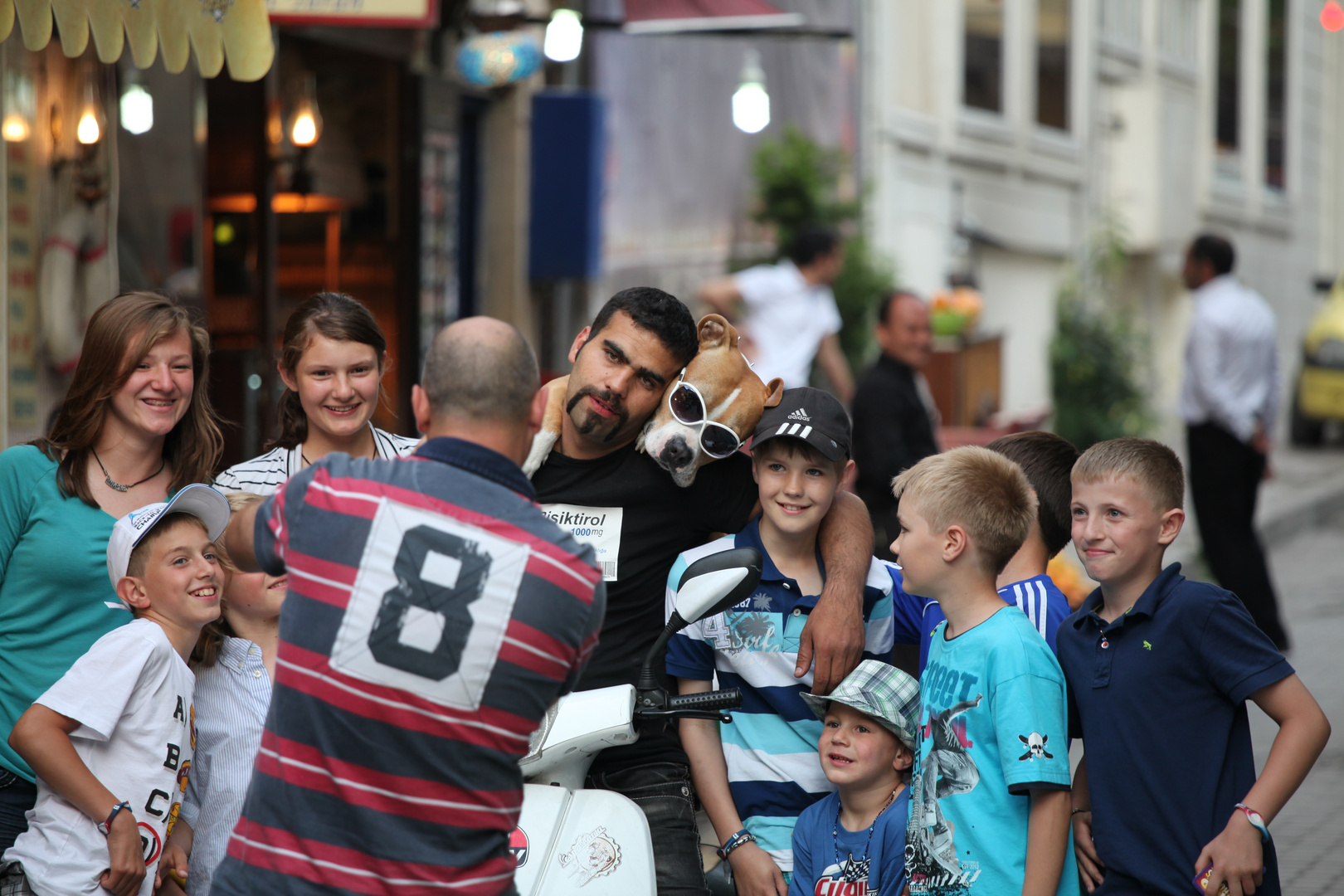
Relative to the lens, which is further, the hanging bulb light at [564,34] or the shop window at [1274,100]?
A: the shop window at [1274,100]

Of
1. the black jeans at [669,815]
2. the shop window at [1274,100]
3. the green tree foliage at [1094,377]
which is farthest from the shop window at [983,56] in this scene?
the black jeans at [669,815]

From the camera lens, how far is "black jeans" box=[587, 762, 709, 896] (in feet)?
10.2

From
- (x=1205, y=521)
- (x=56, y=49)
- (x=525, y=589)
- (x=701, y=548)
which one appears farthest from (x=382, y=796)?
(x=1205, y=521)

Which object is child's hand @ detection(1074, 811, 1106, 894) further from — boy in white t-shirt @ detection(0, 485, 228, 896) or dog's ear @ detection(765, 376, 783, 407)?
boy in white t-shirt @ detection(0, 485, 228, 896)

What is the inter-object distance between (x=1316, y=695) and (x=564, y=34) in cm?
529

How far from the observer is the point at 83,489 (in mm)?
3387

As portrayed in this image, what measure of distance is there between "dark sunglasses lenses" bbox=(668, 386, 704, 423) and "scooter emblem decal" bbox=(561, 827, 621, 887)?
951 millimetres

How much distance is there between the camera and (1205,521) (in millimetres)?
8398

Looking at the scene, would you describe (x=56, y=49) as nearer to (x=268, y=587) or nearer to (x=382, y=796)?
(x=268, y=587)

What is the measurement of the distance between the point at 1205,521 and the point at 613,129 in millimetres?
5287

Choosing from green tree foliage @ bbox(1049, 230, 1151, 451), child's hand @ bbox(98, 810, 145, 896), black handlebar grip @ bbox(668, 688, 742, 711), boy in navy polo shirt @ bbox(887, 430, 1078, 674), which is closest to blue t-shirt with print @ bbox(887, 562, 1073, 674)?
boy in navy polo shirt @ bbox(887, 430, 1078, 674)

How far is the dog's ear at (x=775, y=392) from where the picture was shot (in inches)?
134

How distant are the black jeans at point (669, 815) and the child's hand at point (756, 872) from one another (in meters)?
0.08

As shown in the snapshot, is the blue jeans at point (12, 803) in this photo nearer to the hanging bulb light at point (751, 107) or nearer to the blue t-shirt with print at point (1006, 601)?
the blue t-shirt with print at point (1006, 601)
